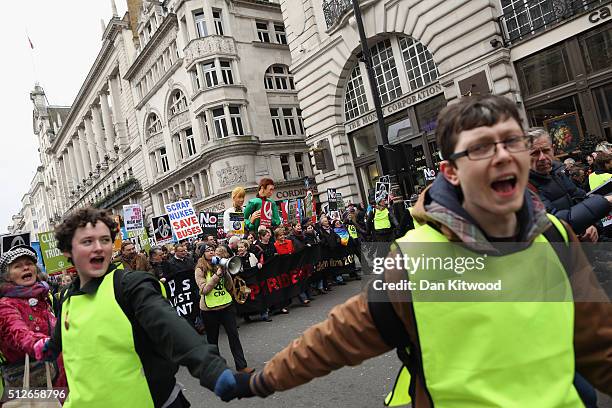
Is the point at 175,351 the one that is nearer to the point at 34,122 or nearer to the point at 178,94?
the point at 178,94

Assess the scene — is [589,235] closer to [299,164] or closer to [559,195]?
[559,195]

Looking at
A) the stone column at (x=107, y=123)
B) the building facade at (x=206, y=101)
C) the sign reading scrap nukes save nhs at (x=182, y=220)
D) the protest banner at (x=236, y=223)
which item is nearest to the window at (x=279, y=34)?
the building facade at (x=206, y=101)

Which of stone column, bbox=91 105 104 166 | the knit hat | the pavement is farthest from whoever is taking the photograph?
stone column, bbox=91 105 104 166

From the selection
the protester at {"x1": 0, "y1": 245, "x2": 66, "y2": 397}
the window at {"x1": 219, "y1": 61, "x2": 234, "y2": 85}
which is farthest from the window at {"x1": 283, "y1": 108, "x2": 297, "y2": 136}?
the protester at {"x1": 0, "y1": 245, "x2": 66, "y2": 397}

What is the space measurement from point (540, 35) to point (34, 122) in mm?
96665

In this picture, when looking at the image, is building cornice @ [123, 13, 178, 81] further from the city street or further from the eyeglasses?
the eyeglasses

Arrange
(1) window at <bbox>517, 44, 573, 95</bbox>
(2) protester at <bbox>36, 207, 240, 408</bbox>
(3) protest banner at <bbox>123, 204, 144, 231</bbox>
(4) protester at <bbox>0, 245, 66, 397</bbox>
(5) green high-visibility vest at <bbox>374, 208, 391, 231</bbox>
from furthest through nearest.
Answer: (3) protest banner at <bbox>123, 204, 144, 231</bbox>
(1) window at <bbox>517, 44, 573, 95</bbox>
(5) green high-visibility vest at <bbox>374, 208, 391, 231</bbox>
(4) protester at <bbox>0, 245, 66, 397</bbox>
(2) protester at <bbox>36, 207, 240, 408</bbox>

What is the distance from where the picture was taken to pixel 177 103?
113ft

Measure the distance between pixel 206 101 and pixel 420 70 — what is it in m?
16.8

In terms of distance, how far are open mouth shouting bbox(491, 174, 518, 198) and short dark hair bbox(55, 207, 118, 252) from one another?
2.21 m

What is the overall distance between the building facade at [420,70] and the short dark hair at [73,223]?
26.7ft

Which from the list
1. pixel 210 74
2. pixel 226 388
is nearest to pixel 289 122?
pixel 210 74

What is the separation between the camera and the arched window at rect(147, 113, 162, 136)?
37787 millimetres

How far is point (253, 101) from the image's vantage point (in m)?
31.3
